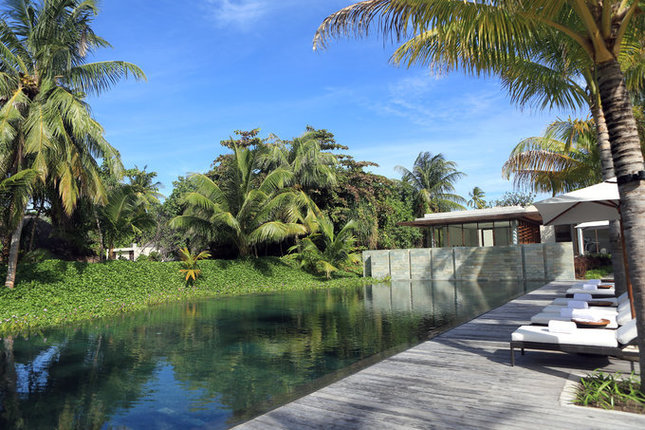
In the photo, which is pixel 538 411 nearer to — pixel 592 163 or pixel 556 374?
pixel 556 374

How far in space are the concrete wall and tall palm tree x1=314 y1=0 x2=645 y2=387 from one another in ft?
50.7

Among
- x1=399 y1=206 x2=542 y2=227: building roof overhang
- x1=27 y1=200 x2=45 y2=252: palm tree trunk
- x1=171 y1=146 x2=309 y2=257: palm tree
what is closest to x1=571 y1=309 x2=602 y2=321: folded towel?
x1=171 y1=146 x2=309 y2=257: palm tree

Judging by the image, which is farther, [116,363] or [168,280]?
[168,280]

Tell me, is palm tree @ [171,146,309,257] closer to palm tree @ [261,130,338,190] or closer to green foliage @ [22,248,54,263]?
palm tree @ [261,130,338,190]

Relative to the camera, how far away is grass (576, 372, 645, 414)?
3695 millimetres

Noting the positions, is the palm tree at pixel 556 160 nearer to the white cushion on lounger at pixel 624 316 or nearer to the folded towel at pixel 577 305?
Answer: the folded towel at pixel 577 305

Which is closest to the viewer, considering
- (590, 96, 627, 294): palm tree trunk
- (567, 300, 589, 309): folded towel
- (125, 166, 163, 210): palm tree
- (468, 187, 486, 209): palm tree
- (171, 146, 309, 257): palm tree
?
(567, 300, 589, 309): folded towel

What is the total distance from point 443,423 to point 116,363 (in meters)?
5.44

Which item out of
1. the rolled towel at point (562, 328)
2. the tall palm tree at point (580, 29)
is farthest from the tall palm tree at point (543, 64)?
the rolled towel at point (562, 328)

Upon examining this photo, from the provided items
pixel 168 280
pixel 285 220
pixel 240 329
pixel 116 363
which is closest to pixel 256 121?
pixel 285 220

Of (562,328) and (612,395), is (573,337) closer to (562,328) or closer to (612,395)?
(562,328)

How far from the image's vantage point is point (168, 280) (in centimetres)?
1775

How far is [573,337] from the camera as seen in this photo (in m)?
4.74

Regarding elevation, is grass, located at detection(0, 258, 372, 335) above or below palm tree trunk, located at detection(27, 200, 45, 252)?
below
